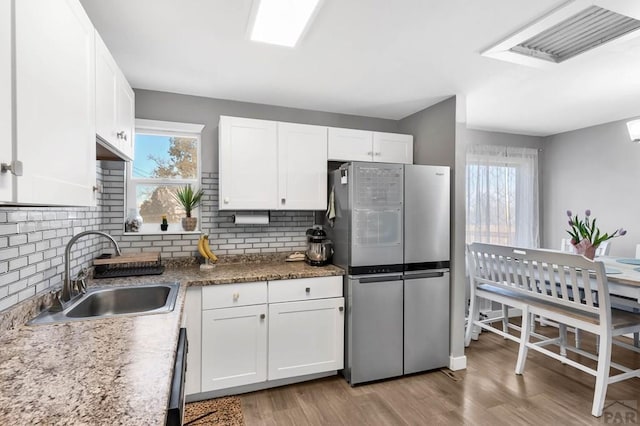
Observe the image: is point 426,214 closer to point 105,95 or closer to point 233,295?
point 233,295

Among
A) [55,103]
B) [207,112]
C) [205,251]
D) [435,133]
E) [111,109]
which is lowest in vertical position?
[205,251]

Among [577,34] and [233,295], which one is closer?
[577,34]

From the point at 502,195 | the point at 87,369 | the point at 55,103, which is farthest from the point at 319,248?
the point at 502,195

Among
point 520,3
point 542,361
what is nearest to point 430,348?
point 542,361

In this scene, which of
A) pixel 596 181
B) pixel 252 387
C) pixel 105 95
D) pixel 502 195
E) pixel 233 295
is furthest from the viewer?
pixel 502 195

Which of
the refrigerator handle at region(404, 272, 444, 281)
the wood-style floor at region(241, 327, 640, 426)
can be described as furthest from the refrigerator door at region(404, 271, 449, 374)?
the wood-style floor at region(241, 327, 640, 426)

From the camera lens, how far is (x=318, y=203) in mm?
2949

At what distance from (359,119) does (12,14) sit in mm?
2926

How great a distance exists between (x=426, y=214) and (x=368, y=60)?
4.26ft

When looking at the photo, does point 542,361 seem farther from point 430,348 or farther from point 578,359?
point 430,348

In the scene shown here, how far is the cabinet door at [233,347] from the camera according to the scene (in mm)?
2352

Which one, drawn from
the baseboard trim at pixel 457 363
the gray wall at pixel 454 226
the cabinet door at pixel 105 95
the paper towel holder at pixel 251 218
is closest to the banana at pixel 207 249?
the paper towel holder at pixel 251 218

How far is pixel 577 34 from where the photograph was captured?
193 centimetres

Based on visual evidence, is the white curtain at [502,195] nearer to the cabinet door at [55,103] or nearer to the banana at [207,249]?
the banana at [207,249]
